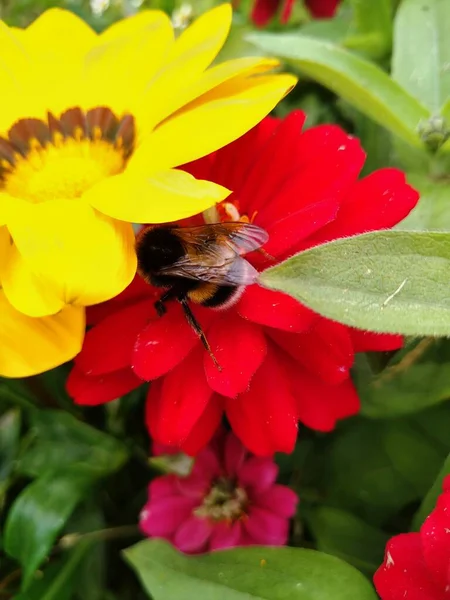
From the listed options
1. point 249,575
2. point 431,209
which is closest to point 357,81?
point 431,209

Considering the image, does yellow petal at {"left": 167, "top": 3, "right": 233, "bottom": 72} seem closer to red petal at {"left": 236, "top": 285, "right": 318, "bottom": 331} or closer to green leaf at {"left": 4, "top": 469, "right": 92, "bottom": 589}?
red petal at {"left": 236, "top": 285, "right": 318, "bottom": 331}

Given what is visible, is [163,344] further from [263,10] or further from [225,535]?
[263,10]

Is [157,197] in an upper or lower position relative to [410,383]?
upper

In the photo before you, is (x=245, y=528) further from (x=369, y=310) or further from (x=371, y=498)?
(x=369, y=310)

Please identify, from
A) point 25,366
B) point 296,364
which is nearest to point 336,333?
point 296,364

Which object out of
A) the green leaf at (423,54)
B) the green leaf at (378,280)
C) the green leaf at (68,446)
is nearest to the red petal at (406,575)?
the green leaf at (378,280)

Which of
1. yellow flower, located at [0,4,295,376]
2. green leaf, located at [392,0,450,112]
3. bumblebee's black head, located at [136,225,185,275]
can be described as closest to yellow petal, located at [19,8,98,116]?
yellow flower, located at [0,4,295,376]

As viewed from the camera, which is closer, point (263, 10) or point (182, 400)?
point (182, 400)
